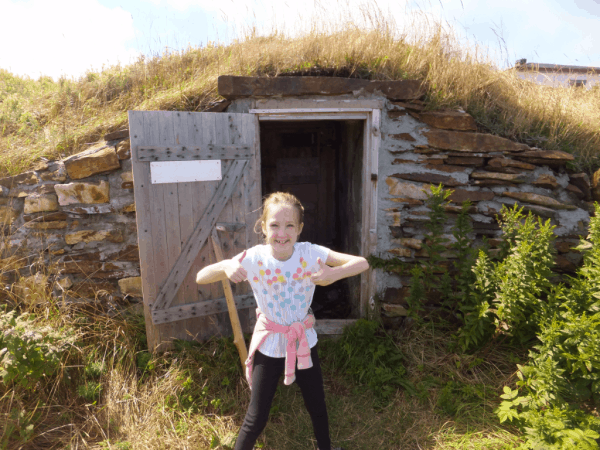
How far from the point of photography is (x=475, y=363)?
318 cm

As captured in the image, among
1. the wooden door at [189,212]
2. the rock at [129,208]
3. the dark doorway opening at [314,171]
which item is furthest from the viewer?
the dark doorway opening at [314,171]

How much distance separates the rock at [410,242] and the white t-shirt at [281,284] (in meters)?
1.82

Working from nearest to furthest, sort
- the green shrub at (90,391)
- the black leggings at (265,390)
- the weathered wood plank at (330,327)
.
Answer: the black leggings at (265,390) → the green shrub at (90,391) → the weathered wood plank at (330,327)

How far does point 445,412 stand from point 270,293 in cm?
194

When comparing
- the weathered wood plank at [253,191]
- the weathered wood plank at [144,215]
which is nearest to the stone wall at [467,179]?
the weathered wood plank at [253,191]

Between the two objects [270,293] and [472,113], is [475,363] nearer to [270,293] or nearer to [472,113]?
[270,293]

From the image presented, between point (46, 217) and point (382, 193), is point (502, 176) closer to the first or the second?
point (382, 193)

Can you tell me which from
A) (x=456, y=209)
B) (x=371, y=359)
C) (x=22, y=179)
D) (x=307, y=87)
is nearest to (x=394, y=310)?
(x=371, y=359)

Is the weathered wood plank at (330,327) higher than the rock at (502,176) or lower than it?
lower

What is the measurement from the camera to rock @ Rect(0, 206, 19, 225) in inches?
141

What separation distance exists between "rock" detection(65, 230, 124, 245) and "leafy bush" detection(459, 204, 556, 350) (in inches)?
131

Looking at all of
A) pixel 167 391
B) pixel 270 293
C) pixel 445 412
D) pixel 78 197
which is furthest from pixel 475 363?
pixel 78 197

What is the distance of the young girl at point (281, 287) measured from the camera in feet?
6.61

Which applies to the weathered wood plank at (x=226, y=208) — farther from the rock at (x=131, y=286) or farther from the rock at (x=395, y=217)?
the rock at (x=395, y=217)
